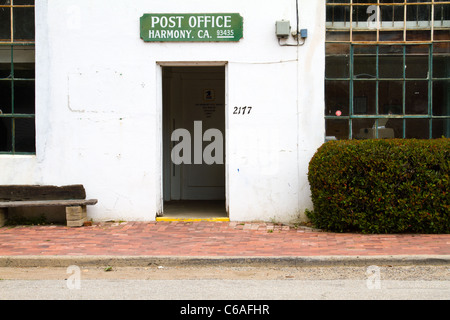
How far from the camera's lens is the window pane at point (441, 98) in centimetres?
962

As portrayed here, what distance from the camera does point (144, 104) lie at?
9672 millimetres

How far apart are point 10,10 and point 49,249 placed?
452 cm

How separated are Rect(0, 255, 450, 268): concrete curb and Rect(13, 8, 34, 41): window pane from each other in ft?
14.1

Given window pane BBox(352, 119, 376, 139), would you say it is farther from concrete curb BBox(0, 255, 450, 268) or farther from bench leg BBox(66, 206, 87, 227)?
bench leg BBox(66, 206, 87, 227)

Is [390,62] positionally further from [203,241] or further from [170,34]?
[203,241]

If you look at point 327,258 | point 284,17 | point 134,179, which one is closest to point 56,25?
point 134,179

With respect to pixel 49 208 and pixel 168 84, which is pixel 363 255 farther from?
pixel 168 84

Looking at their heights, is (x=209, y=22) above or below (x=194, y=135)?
above

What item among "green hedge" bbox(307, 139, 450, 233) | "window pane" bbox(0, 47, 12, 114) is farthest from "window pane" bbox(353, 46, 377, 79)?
"window pane" bbox(0, 47, 12, 114)

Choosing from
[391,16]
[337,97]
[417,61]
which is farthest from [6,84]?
[417,61]

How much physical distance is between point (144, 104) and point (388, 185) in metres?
4.19

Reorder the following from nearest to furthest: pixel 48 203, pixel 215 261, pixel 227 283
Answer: pixel 227 283, pixel 215 261, pixel 48 203

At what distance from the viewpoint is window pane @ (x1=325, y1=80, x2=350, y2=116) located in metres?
9.61

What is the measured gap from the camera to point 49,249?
25.6ft
